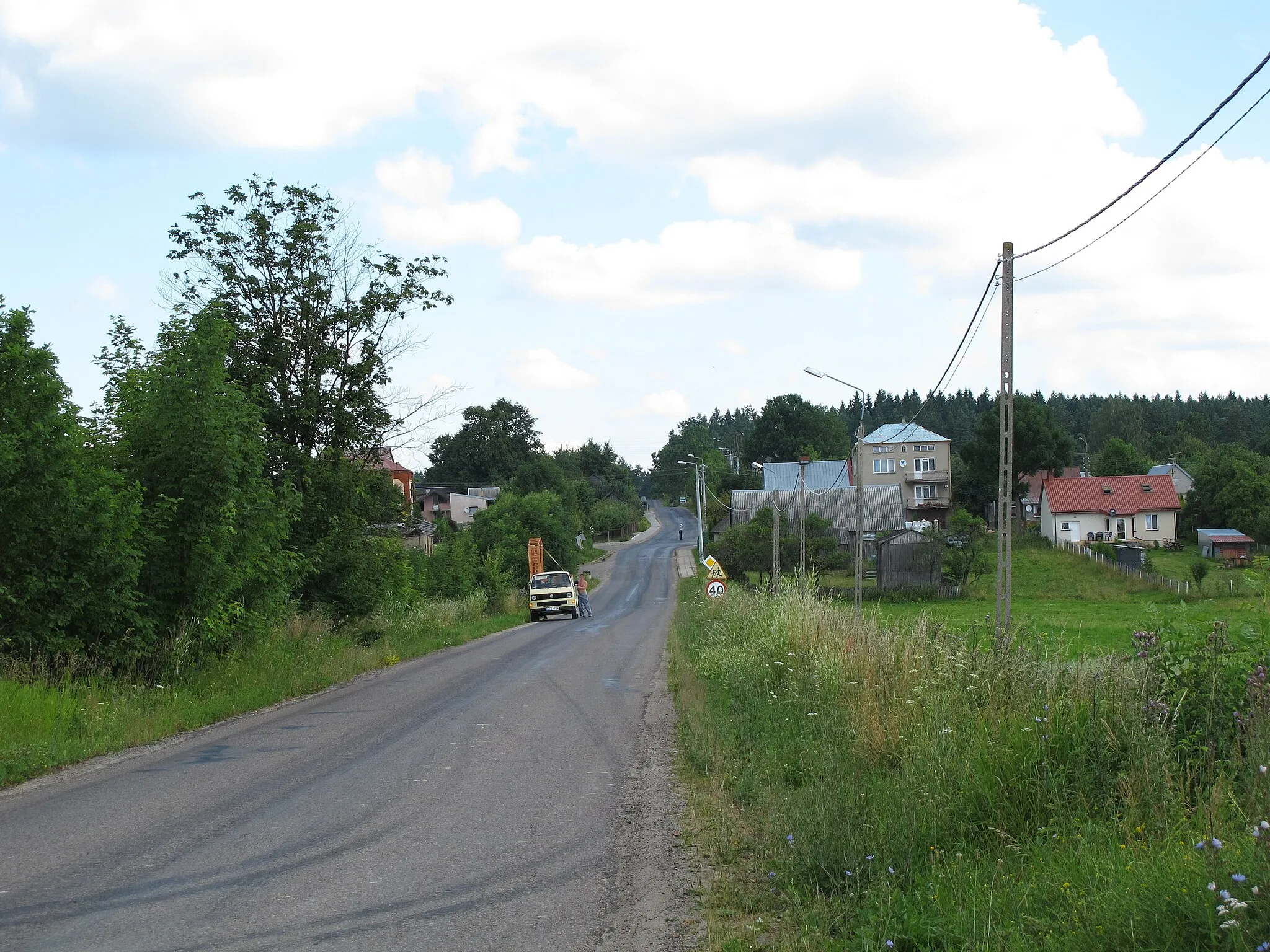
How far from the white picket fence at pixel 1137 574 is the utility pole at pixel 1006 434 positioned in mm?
33692

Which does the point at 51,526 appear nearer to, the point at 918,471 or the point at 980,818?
the point at 980,818

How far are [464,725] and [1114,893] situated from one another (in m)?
9.54

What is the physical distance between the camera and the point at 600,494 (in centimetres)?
14300

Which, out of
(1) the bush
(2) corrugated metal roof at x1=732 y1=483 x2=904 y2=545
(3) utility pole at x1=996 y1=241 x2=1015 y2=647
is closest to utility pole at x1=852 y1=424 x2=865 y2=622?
Answer: (3) utility pole at x1=996 y1=241 x2=1015 y2=647

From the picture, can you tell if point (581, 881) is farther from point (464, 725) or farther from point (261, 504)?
point (261, 504)

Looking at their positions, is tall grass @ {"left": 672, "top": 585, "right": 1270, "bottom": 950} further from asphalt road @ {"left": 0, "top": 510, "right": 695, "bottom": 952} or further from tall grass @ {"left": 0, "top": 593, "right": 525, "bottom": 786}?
tall grass @ {"left": 0, "top": 593, "right": 525, "bottom": 786}

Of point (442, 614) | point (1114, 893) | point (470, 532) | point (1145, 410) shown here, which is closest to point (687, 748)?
point (1114, 893)

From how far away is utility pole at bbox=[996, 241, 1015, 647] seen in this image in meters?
12.2

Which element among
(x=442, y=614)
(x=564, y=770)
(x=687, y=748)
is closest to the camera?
(x=564, y=770)

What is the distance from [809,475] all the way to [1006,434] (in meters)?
90.4

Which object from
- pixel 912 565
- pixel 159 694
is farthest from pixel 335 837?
pixel 912 565

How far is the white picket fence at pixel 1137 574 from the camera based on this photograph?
47.6m

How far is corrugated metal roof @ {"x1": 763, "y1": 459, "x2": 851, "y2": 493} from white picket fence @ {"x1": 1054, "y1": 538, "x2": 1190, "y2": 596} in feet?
93.6

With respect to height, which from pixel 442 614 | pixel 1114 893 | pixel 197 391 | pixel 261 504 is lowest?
pixel 442 614
